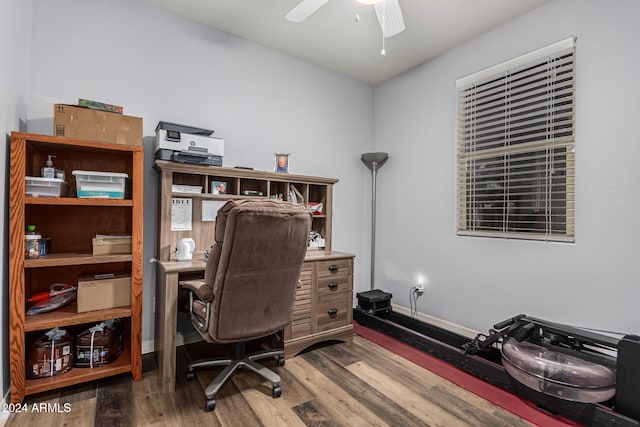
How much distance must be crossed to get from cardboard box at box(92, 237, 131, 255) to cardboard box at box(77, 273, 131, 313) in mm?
163

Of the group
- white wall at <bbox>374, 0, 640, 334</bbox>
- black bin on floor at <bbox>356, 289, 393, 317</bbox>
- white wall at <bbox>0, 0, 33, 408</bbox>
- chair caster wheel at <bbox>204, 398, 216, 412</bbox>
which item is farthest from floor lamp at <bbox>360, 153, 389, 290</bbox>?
white wall at <bbox>0, 0, 33, 408</bbox>

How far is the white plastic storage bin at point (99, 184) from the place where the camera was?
→ 1.89 meters

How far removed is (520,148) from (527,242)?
2.51 ft

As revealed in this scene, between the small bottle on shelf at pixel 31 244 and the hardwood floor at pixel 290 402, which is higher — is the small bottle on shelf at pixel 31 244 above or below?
above

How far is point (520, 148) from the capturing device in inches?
99.9

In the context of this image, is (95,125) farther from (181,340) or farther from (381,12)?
(381,12)

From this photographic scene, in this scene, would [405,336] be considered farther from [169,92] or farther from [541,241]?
[169,92]

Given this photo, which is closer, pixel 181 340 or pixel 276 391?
pixel 276 391

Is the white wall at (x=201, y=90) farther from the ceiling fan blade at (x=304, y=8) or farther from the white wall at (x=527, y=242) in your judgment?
the ceiling fan blade at (x=304, y=8)

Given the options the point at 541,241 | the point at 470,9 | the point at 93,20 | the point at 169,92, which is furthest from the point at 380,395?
the point at 93,20

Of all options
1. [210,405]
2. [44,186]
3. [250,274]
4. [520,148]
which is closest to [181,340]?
[210,405]

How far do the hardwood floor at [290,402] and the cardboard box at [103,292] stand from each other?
51cm

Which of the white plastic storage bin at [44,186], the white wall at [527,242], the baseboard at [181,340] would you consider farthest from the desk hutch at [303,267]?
the white wall at [527,242]

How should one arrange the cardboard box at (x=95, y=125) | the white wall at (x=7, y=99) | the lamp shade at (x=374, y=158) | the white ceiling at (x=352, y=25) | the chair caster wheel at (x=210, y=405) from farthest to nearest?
the lamp shade at (x=374, y=158) → the white ceiling at (x=352, y=25) → the cardboard box at (x=95, y=125) → the chair caster wheel at (x=210, y=405) → the white wall at (x=7, y=99)
